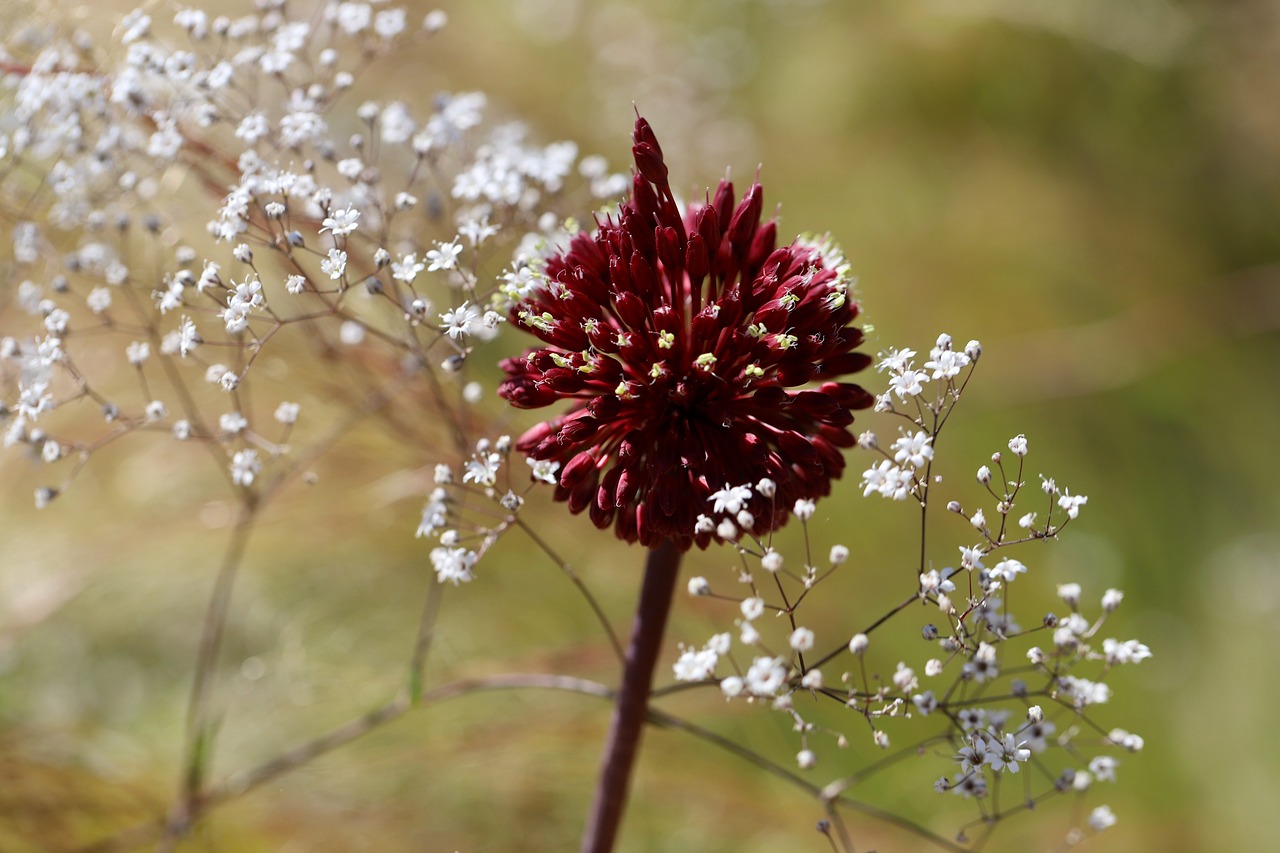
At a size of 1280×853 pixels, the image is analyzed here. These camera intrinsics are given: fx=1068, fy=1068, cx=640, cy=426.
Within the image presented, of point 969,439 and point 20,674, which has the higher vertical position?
point 969,439

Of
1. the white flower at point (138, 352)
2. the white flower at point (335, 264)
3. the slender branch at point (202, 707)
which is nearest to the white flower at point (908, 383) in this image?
the white flower at point (335, 264)

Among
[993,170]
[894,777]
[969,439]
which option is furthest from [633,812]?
[993,170]

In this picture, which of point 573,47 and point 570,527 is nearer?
point 570,527

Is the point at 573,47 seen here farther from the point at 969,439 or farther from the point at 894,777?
the point at 894,777

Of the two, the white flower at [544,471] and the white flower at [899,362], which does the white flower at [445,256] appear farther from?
the white flower at [899,362]

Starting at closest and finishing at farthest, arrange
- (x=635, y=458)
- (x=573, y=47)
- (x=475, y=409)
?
(x=635, y=458) < (x=475, y=409) < (x=573, y=47)

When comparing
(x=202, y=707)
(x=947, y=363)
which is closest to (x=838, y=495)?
(x=202, y=707)
